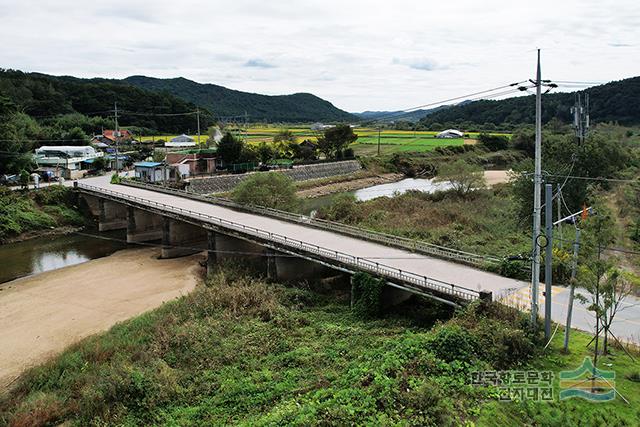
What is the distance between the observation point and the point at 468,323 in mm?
16609

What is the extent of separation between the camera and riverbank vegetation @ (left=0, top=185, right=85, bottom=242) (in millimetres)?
43250

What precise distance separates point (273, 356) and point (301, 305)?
5714 millimetres

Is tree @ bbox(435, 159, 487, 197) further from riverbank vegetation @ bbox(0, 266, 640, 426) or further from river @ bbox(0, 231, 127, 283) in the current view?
river @ bbox(0, 231, 127, 283)

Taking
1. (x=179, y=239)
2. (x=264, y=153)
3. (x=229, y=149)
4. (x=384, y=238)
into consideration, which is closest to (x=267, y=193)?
(x=179, y=239)

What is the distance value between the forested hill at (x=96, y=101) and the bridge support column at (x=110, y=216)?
60300 mm

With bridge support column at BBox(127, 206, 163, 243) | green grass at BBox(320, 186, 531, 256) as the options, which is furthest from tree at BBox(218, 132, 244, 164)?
green grass at BBox(320, 186, 531, 256)

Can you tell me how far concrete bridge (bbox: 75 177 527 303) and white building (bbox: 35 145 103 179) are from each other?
48.7ft

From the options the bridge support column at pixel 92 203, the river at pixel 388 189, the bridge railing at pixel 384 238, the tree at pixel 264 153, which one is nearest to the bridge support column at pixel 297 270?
the bridge railing at pixel 384 238

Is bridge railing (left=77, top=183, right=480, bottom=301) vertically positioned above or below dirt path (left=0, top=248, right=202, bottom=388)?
above

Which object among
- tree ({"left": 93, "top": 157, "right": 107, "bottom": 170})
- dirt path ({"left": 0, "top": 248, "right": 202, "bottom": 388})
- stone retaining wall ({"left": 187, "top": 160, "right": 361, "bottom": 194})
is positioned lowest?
dirt path ({"left": 0, "top": 248, "right": 202, "bottom": 388})

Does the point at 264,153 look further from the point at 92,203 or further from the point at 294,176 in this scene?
the point at 92,203

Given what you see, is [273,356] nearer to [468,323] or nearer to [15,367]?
[468,323]

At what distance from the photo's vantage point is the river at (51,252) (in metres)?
35.4

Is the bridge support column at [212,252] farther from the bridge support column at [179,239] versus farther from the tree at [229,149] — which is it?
the tree at [229,149]
